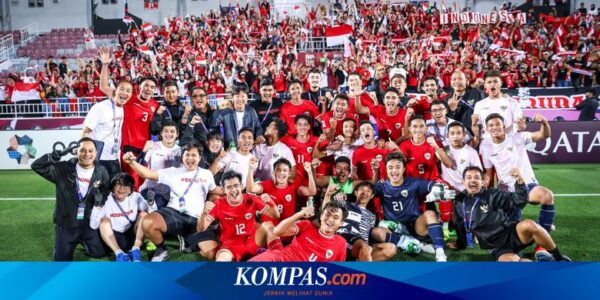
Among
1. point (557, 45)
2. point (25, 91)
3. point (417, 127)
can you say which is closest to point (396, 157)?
point (417, 127)

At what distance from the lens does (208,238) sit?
17.7ft

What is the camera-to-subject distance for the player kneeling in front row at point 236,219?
5.27 m

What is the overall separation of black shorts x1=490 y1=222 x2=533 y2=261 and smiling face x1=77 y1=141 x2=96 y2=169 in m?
4.39

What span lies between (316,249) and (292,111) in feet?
9.41

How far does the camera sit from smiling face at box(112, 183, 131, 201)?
565 cm

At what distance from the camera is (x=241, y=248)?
5.27 metres

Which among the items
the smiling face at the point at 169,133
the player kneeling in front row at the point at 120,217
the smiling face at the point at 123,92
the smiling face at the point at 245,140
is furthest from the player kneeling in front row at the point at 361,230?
the smiling face at the point at 123,92

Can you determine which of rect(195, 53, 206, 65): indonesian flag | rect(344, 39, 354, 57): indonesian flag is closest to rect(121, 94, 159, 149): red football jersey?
rect(195, 53, 206, 65): indonesian flag

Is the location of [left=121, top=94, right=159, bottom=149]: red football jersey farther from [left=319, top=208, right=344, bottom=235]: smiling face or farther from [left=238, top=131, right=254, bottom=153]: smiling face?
[left=319, top=208, right=344, bottom=235]: smiling face

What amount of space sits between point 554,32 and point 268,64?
11.8 metres

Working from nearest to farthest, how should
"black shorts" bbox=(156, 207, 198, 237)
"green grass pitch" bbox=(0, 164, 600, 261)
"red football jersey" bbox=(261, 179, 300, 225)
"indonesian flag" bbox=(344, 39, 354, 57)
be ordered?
1. "black shorts" bbox=(156, 207, 198, 237)
2. "green grass pitch" bbox=(0, 164, 600, 261)
3. "red football jersey" bbox=(261, 179, 300, 225)
4. "indonesian flag" bbox=(344, 39, 354, 57)

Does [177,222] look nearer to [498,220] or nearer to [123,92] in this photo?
[123,92]

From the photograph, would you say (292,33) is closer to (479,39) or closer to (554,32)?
(479,39)

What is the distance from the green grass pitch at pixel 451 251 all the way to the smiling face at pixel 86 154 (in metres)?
1.08
